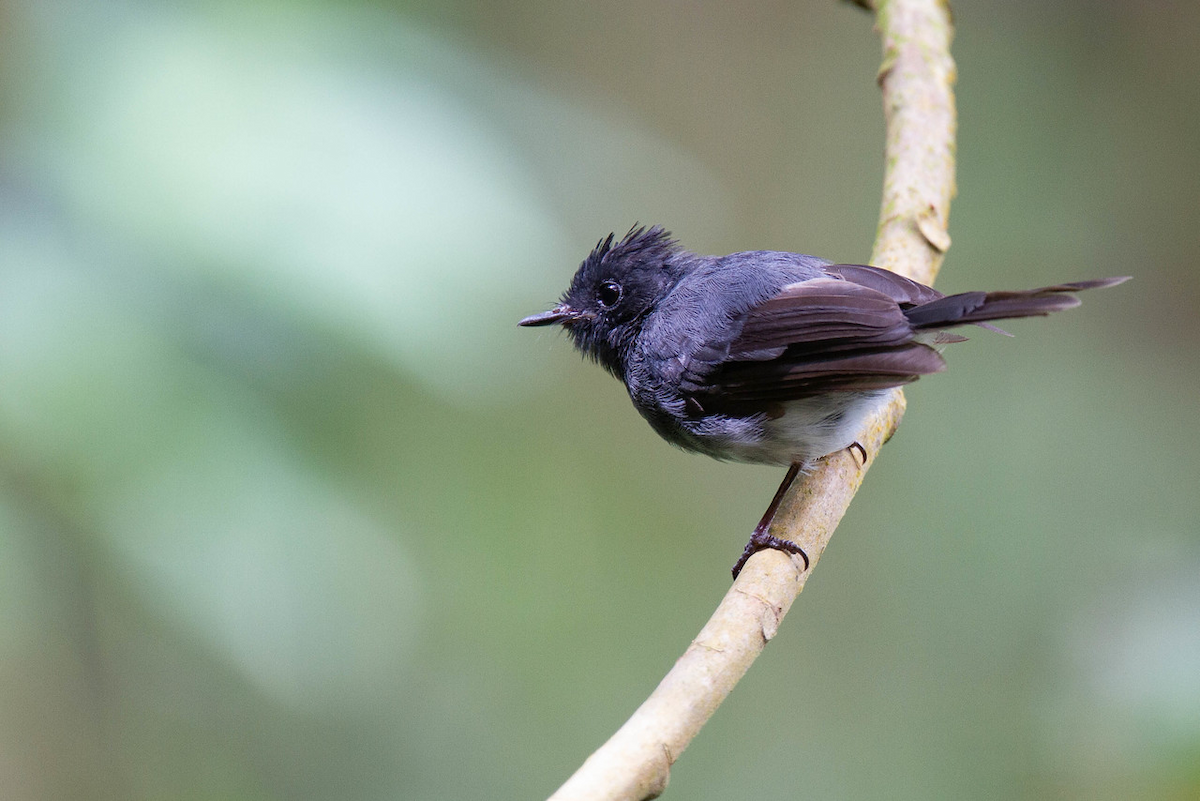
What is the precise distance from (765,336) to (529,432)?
238 centimetres

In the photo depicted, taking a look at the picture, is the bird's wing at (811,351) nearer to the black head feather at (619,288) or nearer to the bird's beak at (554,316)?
the black head feather at (619,288)

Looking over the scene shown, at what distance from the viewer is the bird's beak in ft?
9.70

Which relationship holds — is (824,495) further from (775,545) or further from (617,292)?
(617,292)

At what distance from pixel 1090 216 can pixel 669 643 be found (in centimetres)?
300

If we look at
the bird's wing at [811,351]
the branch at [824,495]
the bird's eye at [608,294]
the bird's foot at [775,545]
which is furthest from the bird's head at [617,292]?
the bird's foot at [775,545]

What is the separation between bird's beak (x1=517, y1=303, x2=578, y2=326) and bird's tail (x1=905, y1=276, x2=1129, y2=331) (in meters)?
1.05

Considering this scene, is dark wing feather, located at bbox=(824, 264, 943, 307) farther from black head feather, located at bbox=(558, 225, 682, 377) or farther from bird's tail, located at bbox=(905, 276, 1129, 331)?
black head feather, located at bbox=(558, 225, 682, 377)

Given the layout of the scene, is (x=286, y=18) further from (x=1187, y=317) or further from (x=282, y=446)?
(x=1187, y=317)

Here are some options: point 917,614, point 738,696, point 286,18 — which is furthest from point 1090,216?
point 286,18

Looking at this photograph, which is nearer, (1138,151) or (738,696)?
(738,696)

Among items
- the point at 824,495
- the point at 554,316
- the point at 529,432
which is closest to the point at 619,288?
the point at 554,316

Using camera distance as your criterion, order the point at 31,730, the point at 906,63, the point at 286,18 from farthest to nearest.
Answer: the point at 906,63
the point at 31,730
the point at 286,18

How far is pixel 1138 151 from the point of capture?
527 cm

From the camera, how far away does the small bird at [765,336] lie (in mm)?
2309
